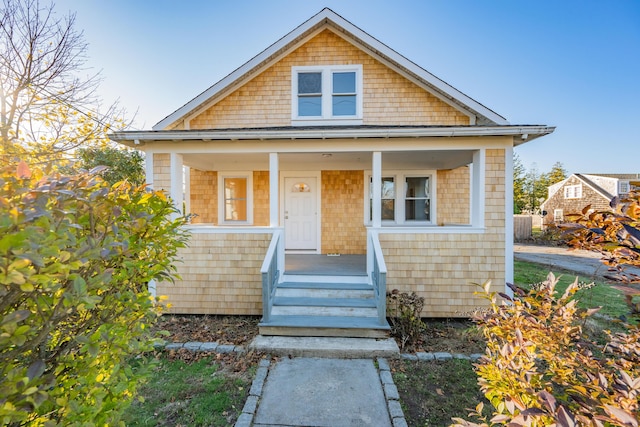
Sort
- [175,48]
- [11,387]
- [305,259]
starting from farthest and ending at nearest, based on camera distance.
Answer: [175,48] → [305,259] → [11,387]

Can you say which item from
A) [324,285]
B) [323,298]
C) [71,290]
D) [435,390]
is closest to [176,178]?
[324,285]

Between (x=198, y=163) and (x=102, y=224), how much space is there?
6.57 m

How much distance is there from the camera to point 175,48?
36.8ft

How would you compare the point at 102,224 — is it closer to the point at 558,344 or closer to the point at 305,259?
the point at 558,344

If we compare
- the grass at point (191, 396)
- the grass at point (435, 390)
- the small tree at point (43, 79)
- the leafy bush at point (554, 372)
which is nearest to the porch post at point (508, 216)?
the grass at point (435, 390)

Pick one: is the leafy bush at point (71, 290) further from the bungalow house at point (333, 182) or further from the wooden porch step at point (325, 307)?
the wooden porch step at point (325, 307)

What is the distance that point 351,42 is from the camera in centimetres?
732

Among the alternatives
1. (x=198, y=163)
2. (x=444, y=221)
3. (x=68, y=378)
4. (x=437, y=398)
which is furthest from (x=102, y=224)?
(x=444, y=221)

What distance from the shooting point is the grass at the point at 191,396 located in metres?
3.07

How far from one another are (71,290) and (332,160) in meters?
6.53

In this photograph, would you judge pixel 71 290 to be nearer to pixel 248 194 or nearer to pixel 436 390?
pixel 436 390

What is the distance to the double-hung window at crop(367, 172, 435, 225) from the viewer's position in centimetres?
855

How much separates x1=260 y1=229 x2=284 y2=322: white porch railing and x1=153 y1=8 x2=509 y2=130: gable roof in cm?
401

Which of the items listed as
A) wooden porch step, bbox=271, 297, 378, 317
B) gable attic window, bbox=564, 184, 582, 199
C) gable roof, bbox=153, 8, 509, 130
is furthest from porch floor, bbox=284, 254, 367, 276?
gable attic window, bbox=564, 184, 582, 199
